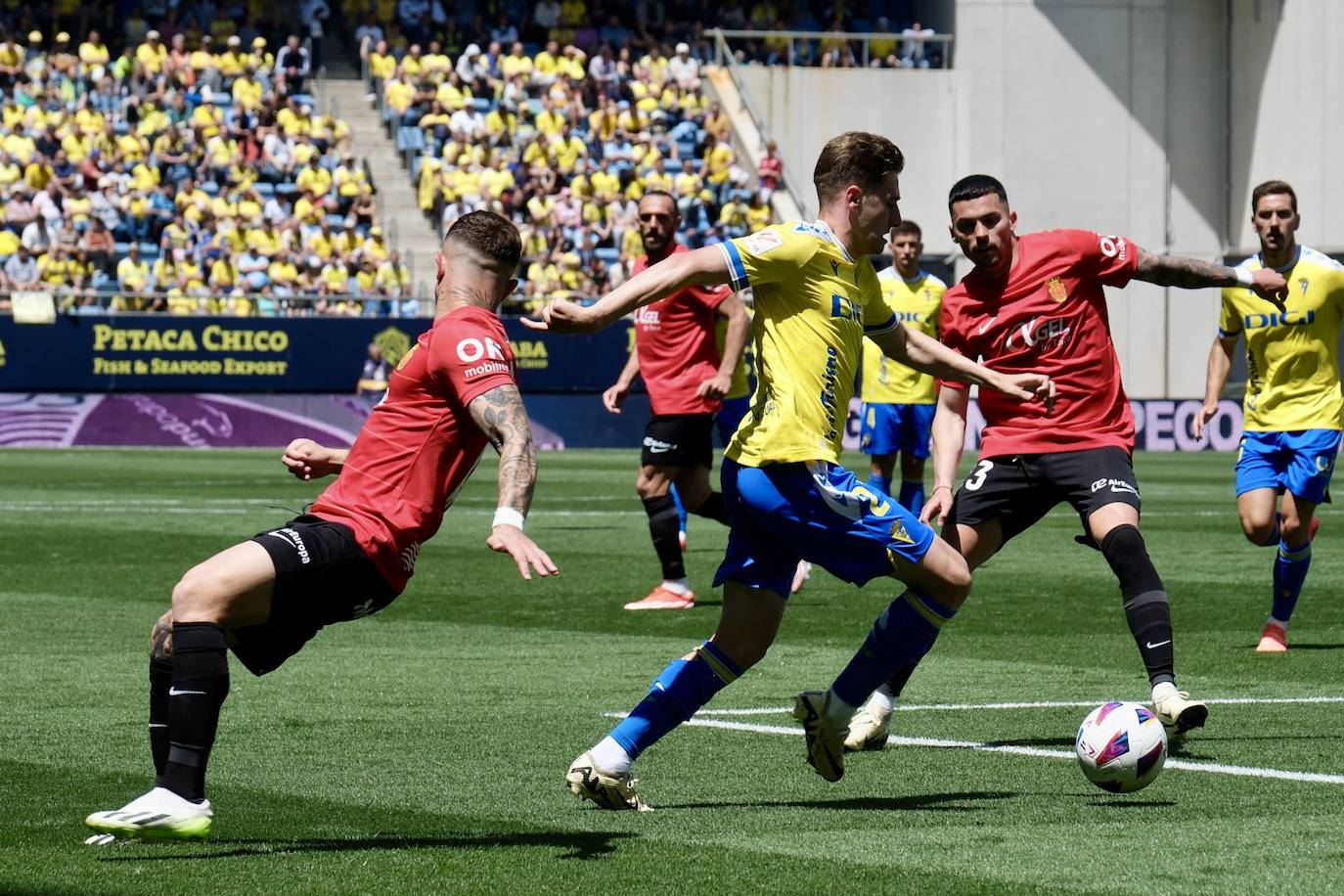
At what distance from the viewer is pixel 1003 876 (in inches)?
213

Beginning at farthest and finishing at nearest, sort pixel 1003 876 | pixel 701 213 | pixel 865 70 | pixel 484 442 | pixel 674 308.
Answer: pixel 865 70, pixel 701 213, pixel 674 308, pixel 484 442, pixel 1003 876

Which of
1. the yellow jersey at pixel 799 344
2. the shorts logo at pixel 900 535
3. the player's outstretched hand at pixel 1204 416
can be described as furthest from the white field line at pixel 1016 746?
the player's outstretched hand at pixel 1204 416

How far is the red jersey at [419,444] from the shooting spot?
5.98 meters

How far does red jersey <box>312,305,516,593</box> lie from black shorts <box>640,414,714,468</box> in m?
6.72

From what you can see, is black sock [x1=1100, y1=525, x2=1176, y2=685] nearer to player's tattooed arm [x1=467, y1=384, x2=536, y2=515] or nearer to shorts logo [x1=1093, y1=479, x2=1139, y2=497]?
shorts logo [x1=1093, y1=479, x2=1139, y2=497]

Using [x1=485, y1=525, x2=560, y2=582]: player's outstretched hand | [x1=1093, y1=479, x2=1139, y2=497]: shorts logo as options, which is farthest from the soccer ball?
[x1=485, y1=525, x2=560, y2=582]: player's outstretched hand

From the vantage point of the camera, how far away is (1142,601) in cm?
779

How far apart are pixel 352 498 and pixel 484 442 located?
429mm

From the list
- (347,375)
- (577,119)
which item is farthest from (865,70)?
(347,375)

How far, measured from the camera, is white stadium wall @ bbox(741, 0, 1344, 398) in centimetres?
4238

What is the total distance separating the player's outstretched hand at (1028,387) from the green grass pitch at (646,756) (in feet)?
4.04

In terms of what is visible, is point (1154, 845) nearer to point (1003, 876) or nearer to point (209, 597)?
point (1003, 876)

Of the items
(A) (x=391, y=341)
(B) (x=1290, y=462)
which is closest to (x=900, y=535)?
(B) (x=1290, y=462)

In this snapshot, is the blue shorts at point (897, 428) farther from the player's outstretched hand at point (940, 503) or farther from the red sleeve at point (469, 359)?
the red sleeve at point (469, 359)
